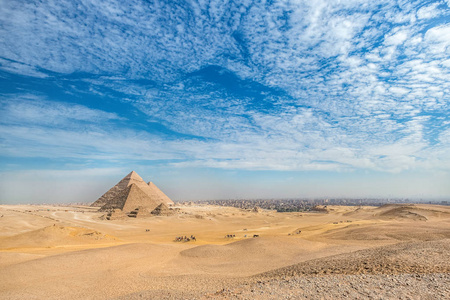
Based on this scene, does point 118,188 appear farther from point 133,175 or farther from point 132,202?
point 132,202

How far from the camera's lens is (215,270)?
50.1 ft

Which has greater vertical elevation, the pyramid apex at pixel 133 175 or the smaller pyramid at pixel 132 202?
the pyramid apex at pixel 133 175

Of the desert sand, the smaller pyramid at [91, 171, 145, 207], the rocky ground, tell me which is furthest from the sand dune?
the smaller pyramid at [91, 171, 145, 207]

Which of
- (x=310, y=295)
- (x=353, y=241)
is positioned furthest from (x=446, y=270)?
(x=353, y=241)

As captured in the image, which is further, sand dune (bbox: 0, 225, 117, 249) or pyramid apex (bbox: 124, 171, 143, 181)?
pyramid apex (bbox: 124, 171, 143, 181)

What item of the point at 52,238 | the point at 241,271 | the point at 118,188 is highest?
the point at 118,188

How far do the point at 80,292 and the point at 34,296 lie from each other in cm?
177

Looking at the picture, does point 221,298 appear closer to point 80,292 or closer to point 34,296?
point 80,292

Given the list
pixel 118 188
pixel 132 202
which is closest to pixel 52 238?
pixel 132 202

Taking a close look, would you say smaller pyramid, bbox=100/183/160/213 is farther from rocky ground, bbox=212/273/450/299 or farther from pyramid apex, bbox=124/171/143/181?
rocky ground, bbox=212/273/450/299

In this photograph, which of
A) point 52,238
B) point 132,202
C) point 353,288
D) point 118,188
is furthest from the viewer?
point 118,188

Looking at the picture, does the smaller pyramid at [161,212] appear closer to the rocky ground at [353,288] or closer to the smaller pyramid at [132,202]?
the smaller pyramid at [132,202]

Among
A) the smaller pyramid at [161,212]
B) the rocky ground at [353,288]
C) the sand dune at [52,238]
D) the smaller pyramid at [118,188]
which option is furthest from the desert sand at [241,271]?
the smaller pyramid at [118,188]

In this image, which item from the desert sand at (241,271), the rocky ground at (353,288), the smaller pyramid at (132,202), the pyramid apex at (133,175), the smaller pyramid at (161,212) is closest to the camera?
the rocky ground at (353,288)
